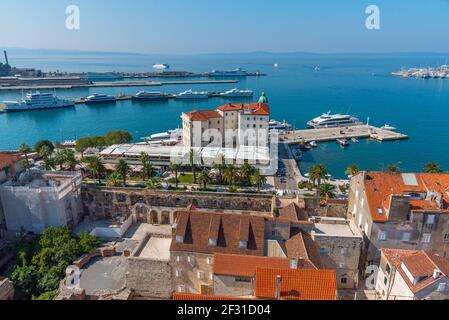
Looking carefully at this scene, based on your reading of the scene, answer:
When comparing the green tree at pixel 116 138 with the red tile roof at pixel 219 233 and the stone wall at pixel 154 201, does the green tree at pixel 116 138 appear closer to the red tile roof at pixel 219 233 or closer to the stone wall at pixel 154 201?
the stone wall at pixel 154 201

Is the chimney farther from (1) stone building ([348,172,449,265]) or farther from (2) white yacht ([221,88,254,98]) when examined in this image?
(2) white yacht ([221,88,254,98])

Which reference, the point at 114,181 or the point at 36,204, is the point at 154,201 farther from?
the point at 36,204

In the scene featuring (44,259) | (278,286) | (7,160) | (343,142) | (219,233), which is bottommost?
(343,142)

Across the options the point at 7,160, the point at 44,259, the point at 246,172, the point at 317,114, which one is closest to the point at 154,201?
the point at 246,172

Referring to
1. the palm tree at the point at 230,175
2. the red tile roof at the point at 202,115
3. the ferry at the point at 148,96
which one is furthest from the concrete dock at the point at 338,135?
the ferry at the point at 148,96

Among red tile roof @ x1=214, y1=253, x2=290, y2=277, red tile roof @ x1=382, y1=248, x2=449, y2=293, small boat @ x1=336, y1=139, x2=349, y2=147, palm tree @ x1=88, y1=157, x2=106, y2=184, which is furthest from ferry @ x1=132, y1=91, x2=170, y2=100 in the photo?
red tile roof @ x1=382, y1=248, x2=449, y2=293
